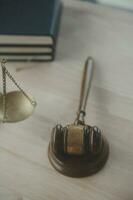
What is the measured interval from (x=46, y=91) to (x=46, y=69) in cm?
7

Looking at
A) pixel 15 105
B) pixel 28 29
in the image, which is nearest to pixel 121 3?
pixel 28 29

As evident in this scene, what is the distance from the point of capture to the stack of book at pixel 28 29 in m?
0.81

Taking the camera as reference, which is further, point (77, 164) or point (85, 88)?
point (85, 88)

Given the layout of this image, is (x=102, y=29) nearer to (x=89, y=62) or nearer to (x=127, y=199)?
(x=89, y=62)

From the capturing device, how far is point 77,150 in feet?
2.06

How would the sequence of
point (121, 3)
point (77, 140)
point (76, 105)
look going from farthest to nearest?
1. point (121, 3)
2. point (76, 105)
3. point (77, 140)

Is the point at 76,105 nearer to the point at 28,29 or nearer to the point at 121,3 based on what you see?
the point at 28,29

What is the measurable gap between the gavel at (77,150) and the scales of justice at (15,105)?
0.08 meters

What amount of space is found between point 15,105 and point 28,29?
197 mm

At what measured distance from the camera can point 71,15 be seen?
100 cm

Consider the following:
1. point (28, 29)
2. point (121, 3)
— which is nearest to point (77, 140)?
point (28, 29)

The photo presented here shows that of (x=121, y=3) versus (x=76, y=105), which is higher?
(x=121, y=3)

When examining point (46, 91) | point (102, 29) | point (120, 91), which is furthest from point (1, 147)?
point (102, 29)

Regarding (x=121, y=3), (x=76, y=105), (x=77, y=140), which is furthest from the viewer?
(x=121, y=3)
